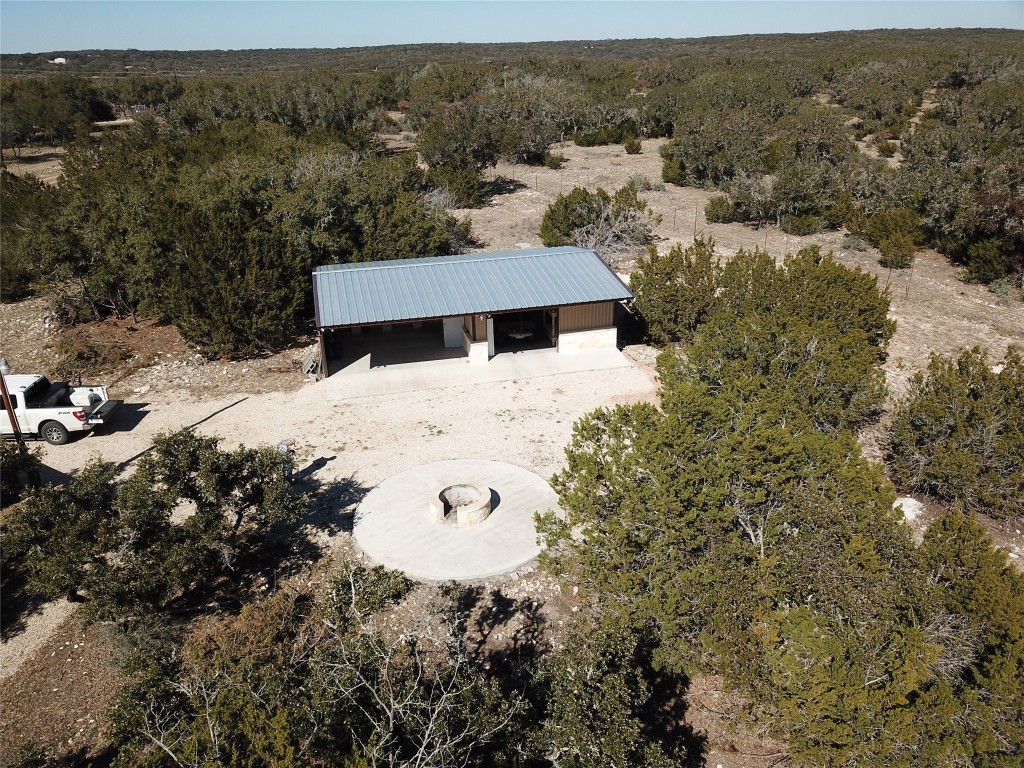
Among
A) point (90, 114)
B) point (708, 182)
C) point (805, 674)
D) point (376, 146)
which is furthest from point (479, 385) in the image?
point (90, 114)

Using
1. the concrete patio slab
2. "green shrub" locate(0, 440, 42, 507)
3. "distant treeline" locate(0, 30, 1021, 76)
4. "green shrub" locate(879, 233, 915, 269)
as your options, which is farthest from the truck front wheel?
"distant treeline" locate(0, 30, 1021, 76)

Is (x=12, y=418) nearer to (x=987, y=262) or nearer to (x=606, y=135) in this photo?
(x=987, y=262)

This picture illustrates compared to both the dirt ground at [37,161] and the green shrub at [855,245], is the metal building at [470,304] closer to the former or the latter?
the green shrub at [855,245]

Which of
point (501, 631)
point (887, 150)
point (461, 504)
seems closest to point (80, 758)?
point (501, 631)

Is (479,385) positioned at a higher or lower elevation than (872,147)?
lower

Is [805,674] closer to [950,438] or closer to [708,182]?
[950,438]

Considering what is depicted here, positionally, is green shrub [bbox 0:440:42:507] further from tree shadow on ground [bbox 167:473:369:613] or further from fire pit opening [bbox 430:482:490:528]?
fire pit opening [bbox 430:482:490:528]
